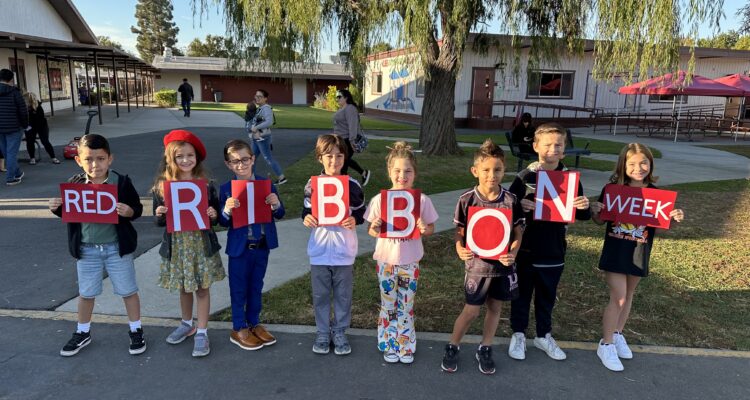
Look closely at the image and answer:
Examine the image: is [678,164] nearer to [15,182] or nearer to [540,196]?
[540,196]

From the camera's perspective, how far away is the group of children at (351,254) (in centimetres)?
328

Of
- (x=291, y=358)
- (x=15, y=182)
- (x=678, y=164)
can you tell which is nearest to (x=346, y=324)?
(x=291, y=358)

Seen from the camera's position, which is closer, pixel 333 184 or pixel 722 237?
pixel 333 184

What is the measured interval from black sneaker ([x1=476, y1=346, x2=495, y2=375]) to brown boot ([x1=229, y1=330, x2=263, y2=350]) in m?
1.55

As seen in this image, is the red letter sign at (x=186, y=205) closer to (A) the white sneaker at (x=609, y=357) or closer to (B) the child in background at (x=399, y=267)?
(B) the child in background at (x=399, y=267)

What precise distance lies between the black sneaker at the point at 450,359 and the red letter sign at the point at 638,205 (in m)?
1.39

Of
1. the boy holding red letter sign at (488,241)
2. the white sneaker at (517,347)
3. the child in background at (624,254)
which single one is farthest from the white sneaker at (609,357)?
the boy holding red letter sign at (488,241)

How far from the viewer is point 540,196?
3.24 metres

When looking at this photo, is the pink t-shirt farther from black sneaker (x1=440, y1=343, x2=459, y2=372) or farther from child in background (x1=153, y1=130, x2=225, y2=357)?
child in background (x1=153, y1=130, x2=225, y2=357)

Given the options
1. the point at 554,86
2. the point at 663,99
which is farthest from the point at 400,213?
the point at 663,99

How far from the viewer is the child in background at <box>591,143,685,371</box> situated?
3350mm

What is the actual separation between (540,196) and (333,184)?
137 centimetres

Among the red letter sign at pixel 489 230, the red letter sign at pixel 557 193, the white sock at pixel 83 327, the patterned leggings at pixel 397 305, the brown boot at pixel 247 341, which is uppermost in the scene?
the red letter sign at pixel 557 193

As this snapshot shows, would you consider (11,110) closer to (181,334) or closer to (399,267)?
(181,334)
